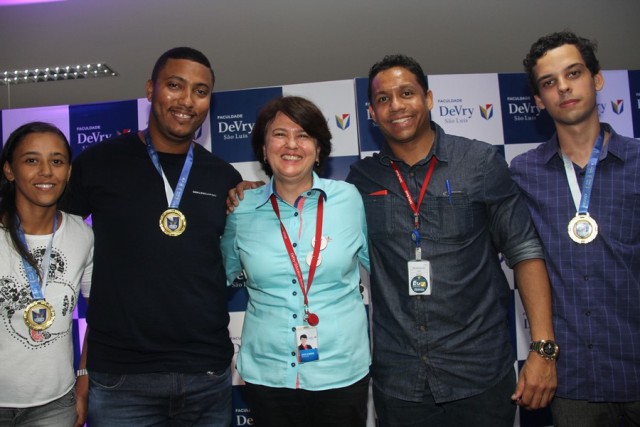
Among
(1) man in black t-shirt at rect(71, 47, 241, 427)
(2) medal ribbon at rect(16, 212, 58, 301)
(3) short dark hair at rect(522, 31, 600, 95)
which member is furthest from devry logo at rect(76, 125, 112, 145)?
(3) short dark hair at rect(522, 31, 600, 95)

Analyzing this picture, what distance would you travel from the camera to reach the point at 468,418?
193cm

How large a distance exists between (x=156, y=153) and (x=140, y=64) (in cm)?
365

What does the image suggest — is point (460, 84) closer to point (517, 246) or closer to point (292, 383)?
point (517, 246)

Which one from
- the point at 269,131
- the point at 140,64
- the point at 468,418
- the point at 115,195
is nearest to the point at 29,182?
the point at 115,195

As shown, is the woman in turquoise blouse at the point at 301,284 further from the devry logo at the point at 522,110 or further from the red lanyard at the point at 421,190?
the devry logo at the point at 522,110

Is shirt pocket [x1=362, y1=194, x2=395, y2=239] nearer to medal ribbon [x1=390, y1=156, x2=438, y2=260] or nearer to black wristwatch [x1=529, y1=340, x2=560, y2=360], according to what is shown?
medal ribbon [x1=390, y1=156, x2=438, y2=260]

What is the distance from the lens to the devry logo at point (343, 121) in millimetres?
3547

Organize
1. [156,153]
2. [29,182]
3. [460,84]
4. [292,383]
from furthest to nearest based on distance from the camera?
[460,84]
[156,153]
[29,182]
[292,383]

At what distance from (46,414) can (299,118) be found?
1.55 m

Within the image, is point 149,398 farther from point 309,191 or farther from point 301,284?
point 309,191

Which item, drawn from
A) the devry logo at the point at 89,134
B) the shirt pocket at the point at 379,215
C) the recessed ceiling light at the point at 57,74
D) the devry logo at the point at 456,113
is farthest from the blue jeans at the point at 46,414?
the recessed ceiling light at the point at 57,74

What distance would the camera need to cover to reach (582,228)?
6.50 ft

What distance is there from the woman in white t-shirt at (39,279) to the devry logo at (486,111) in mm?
2812

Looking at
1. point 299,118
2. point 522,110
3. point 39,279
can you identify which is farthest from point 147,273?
point 522,110
